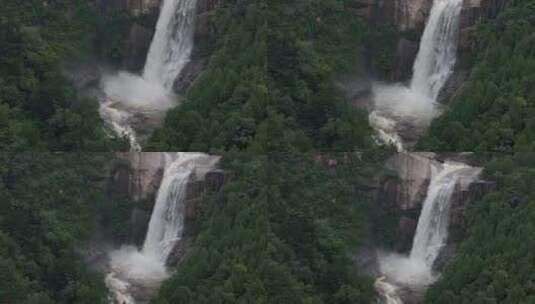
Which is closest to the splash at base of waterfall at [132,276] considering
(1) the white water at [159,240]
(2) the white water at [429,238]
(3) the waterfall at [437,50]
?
(1) the white water at [159,240]

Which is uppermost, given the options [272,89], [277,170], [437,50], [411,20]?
[411,20]

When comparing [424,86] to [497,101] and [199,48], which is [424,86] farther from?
[199,48]

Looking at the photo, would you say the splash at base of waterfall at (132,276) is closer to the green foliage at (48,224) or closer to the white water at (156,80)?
the green foliage at (48,224)

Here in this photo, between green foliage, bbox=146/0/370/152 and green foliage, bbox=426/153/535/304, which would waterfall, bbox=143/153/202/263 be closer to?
green foliage, bbox=146/0/370/152

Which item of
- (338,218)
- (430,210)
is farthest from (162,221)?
(430,210)

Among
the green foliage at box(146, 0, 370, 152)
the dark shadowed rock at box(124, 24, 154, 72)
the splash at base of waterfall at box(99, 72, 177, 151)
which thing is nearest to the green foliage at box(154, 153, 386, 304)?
the green foliage at box(146, 0, 370, 152)

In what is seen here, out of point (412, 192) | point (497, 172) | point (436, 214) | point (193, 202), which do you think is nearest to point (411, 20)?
point (412, 192)

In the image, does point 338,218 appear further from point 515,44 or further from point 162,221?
point 515,44
